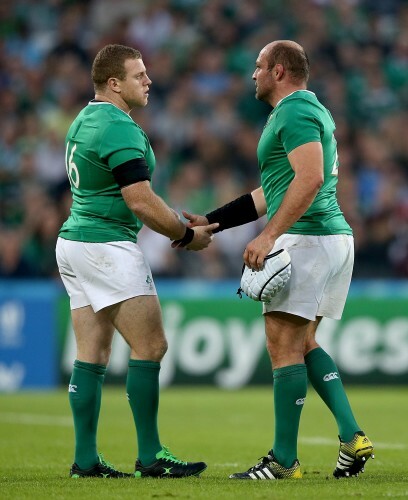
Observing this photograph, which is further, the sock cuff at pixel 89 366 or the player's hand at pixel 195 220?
the player's hand at pixel 195 220

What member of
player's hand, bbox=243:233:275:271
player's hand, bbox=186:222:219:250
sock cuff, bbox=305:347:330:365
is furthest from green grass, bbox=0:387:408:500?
player's hand, bbox=186:222:219:250

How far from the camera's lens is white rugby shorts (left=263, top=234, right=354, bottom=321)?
598 centimetres

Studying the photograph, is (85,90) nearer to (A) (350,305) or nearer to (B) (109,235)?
(A) (350,305)

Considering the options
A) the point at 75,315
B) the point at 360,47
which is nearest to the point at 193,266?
the point at 360,47

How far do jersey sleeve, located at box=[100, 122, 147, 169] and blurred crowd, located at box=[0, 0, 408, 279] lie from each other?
8.58m

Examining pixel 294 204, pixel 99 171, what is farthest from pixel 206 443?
pixel 294 204

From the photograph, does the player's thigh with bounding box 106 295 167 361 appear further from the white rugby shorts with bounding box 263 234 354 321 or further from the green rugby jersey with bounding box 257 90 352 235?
the green rugby jersey with bounding box 257 90 352 235

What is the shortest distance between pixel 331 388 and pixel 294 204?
1.09 meters

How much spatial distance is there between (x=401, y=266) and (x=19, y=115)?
6200mm

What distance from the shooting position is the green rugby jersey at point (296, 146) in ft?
19.3

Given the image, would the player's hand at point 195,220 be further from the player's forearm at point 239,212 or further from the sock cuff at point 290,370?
the sock cuff at point 290,370

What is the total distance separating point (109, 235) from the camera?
6.13 metres

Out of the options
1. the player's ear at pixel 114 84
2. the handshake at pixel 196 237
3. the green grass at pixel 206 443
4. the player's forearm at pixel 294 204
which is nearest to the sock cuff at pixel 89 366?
the green grass at pixel 206 443

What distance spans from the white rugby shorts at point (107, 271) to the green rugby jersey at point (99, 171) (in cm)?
6
